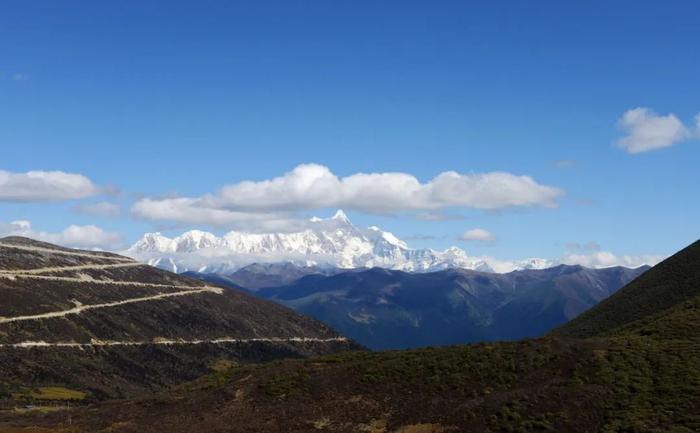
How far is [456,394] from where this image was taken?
67.3 m

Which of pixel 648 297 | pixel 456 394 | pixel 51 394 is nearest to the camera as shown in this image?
pixel 456 394

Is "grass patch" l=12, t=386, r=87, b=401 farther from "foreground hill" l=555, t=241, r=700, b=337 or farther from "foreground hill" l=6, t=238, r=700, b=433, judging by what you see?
"foreground hill" l=555, t=241, r=700, b=337

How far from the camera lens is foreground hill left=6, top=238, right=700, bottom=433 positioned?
2365 inches

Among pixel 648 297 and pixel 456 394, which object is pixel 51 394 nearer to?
pixel 456 394

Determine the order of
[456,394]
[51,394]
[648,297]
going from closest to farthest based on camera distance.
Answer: [456,394]
[51,394]
[648,297]

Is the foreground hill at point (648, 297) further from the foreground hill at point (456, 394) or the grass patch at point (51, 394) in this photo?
the grass patch at point (51, 394)

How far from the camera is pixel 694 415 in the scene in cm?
5653

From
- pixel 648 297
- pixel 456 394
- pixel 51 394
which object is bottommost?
pixel 51 394

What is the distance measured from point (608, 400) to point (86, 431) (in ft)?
155

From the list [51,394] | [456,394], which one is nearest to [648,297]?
[456,394]

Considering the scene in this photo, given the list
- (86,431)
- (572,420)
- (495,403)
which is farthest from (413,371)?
(86,431)

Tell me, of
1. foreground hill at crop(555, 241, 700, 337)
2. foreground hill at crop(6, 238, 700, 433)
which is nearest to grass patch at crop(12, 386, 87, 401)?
foreground hill at crop(6, 238, 700, 433)

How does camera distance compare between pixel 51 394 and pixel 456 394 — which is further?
pixel 51 394

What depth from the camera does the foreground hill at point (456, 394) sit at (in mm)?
60062
